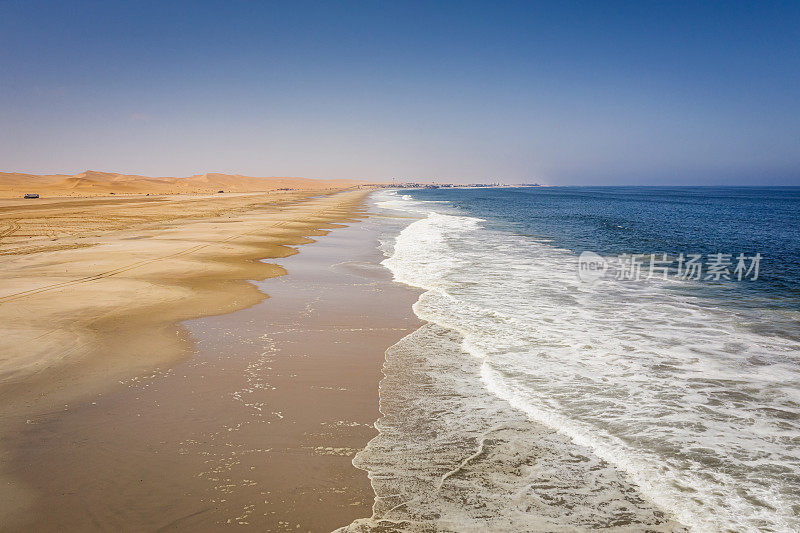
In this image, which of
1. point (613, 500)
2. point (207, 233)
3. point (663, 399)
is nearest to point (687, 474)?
point (613, 500)

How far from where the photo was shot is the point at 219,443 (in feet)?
15.4

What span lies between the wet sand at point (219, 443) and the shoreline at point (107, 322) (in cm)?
18

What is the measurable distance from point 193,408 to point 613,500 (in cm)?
471

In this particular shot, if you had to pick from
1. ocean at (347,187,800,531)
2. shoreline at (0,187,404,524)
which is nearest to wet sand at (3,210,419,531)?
shoreline at (0,187,404,524)

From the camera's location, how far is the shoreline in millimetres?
5383

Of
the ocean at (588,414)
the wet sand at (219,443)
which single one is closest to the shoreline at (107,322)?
the wet sand at (219,443)

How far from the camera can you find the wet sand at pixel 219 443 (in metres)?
3.66

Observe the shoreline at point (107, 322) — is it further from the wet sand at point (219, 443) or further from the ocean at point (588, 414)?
the ocean at point (588, 414)

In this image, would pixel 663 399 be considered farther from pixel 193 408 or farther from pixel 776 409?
pixel 193 408

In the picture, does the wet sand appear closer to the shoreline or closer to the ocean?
the shoreline

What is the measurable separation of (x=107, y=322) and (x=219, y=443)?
18.0 ft

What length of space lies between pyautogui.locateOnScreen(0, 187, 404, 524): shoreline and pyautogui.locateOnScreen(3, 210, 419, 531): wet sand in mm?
179

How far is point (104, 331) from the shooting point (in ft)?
26.6

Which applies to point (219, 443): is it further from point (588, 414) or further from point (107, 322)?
point (107, 322)
